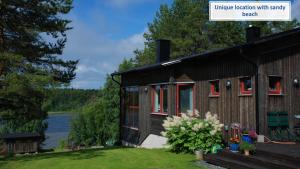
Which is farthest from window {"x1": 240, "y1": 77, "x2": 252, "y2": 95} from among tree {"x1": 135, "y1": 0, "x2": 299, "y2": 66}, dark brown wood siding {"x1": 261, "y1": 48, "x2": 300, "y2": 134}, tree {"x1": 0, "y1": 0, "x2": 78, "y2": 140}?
tree {"x1": 135, "y1": 0, "x2": 299, "y2": 66}

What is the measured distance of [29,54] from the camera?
56.9 feet

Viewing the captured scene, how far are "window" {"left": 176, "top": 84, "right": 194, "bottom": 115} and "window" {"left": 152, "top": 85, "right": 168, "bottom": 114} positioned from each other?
111 cm

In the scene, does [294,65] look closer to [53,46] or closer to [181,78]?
[181,78]

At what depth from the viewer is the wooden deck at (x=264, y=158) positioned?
802 cm

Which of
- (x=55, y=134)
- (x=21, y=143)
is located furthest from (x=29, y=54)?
(x=55, y=134)

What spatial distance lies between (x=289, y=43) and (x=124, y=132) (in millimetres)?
12255

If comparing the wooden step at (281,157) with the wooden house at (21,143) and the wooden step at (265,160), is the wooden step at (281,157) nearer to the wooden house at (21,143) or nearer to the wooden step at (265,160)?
the wooden step at (265,160)

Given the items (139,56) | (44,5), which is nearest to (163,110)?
(44,5)

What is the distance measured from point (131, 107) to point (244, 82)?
9830 mm

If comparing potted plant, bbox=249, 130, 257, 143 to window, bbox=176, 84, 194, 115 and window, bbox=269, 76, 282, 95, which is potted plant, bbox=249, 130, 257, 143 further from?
window, bbox=176, 84, 194, 115

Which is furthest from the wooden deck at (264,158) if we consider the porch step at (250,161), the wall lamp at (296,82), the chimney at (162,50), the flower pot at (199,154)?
the chimney at (162,50)

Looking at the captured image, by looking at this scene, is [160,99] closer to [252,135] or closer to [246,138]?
[252,135]

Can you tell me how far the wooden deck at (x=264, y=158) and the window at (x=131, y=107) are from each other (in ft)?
33.1

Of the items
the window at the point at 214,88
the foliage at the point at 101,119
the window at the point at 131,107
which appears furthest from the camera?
the foliage at the point at 101,119
